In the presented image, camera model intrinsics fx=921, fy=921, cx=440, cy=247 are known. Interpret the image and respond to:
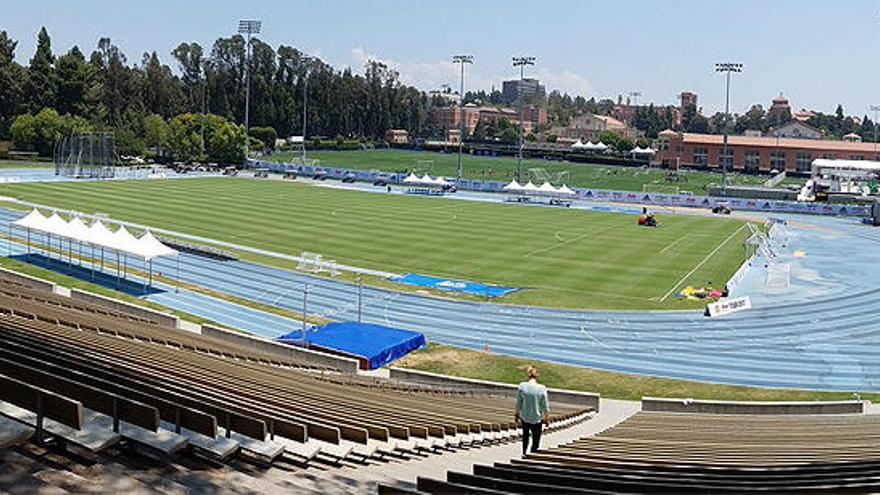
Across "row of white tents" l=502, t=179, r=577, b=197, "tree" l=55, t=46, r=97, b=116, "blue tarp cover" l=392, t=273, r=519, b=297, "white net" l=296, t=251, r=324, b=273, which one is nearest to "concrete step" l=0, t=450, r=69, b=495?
"blue tarp cover" l=392, t=273, r=519, b=297

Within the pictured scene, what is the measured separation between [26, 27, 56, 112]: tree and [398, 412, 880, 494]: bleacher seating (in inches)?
4752

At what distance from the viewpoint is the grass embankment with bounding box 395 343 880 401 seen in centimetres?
2441

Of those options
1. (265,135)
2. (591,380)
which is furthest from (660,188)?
(591,380)

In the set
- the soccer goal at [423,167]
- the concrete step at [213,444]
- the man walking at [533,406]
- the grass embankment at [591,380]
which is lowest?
the grass embankment at [591,380]

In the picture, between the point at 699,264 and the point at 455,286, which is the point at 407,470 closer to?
the point at 455,286

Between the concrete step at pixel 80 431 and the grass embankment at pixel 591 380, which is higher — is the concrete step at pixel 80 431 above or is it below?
above

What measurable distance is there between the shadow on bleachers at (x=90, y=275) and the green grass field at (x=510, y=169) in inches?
2932

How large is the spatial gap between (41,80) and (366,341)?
10806 cm

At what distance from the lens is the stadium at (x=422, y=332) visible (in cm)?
745

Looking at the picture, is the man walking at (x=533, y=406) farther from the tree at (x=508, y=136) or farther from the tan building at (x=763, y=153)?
the tree at (x=508, y=136)

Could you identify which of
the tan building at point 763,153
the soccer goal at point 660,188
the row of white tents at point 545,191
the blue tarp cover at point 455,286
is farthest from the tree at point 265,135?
the blue tarp cover at point 455,286

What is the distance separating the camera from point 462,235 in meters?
54.3

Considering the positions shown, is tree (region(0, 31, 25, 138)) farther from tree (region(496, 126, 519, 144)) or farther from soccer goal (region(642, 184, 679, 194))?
tree (region(496, 126, 519, 144))

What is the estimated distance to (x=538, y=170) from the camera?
121 metres
